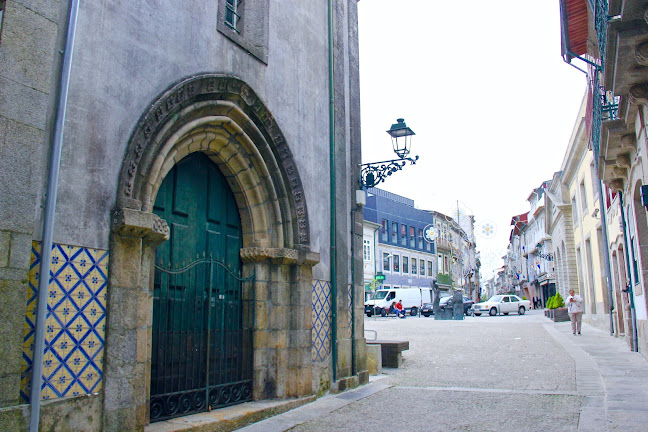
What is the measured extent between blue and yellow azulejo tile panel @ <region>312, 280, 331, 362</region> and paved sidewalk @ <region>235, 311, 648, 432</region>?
0.65 m

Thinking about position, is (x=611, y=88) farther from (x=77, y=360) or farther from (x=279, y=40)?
(x=77, y=360)

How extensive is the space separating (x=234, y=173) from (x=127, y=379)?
309 cm

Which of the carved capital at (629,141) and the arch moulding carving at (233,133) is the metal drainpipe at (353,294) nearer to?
the arch moulding carving at (233,133)

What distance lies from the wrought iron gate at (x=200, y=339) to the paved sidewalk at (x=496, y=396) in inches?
27.9

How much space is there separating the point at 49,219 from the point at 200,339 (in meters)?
2.54

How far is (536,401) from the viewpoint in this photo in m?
7.32

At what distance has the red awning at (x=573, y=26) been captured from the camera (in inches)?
407

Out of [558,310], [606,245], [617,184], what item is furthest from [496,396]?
[558,310]

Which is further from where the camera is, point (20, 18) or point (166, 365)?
point (166, 365)

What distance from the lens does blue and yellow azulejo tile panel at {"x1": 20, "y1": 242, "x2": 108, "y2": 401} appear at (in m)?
4.30

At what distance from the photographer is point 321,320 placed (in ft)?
26.8

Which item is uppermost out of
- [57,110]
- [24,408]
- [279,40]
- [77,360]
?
[279,40]

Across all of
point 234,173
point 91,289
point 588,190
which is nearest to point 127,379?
point 91,289

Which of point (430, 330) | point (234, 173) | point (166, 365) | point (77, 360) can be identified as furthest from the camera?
point (430, 330)
